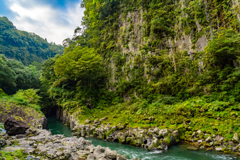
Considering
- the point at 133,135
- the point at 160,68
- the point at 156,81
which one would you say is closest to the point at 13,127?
the point at 133,135

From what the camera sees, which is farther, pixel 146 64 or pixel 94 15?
pixel 94 15

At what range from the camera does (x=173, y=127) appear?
443 inches

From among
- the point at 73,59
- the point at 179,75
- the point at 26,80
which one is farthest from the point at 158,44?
the point at 26,80

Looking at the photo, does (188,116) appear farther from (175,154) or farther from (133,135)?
(133,135)

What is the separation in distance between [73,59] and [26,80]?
1847cm

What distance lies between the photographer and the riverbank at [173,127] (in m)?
9.16

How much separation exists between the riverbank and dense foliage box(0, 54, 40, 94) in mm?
20165

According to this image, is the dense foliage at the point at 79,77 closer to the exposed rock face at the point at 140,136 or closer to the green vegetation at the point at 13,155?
the exposed rock face at the point at 140,136

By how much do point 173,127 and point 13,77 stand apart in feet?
97.6

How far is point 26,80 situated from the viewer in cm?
3297

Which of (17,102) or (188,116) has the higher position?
(17,102)

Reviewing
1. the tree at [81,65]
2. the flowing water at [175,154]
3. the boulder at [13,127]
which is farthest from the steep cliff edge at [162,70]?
the boulder at [13,127]

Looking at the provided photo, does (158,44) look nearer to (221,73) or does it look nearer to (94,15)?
(221,73)

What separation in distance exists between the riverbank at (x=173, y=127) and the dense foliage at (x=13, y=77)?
794 inches
